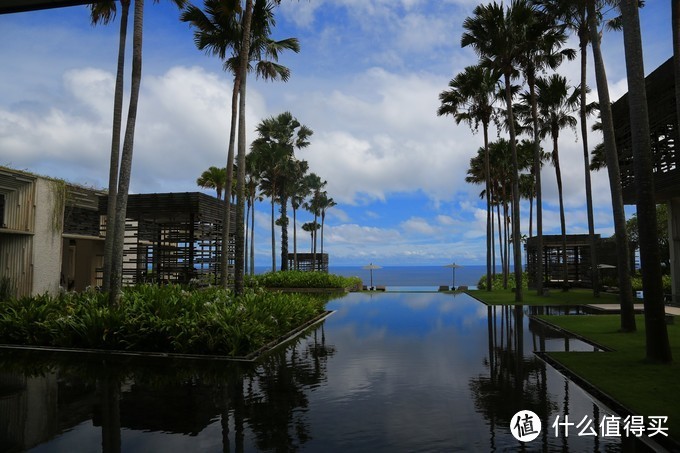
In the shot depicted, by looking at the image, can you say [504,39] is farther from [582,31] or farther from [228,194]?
[228,194]

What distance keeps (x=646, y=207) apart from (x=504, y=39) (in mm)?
16714

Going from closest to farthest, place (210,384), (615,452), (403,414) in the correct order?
(615,452)
(403,414)
(210,384)

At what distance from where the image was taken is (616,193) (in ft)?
43.9

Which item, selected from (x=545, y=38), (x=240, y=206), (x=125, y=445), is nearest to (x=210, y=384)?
(x=125, y=445)

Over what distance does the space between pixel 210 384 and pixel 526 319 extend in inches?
494

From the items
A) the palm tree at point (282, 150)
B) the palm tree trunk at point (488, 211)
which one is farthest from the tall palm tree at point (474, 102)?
the palm tree at point (282, 150)

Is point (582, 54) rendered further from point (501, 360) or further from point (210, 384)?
point (210, 384)

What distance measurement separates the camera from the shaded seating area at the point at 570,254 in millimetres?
Result: 33969

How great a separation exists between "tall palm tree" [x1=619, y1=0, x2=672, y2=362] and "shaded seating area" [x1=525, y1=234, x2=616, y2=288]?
25.7 m

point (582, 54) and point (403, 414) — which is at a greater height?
point (582, 54)

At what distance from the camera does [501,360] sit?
31.2 feet

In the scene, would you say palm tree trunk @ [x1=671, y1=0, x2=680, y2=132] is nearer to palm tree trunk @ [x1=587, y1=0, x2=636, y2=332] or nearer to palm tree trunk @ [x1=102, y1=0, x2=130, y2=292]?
palm tree trunk @ [x1=587, y1=0, x2=636, y2=332]

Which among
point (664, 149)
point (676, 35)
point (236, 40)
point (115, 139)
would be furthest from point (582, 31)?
point (115, 139)

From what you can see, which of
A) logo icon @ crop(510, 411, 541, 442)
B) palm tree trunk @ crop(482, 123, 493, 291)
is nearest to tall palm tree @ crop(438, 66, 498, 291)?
palm tree trunk @ crop(482, 123, 493, 291)
